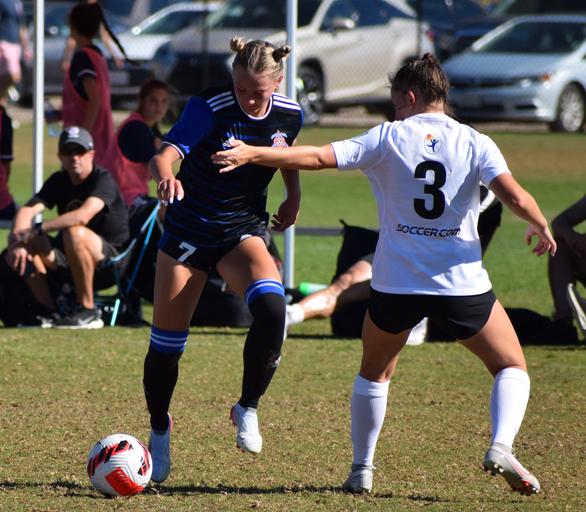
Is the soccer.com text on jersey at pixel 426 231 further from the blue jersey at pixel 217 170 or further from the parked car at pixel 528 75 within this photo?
the parked car at pixel 528 75

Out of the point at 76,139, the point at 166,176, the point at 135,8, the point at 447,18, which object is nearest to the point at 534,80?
the point at 447,18

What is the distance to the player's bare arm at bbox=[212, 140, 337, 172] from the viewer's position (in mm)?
4645

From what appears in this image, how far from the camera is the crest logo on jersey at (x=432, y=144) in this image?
186 inches

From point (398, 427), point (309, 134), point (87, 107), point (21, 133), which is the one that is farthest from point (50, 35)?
point (398, 427)

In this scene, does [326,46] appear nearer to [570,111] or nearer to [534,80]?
[534,80]

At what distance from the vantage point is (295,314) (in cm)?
854

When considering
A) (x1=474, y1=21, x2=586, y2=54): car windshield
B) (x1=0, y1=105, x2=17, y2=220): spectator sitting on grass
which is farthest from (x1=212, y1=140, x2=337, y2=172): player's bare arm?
(x1=474, y1=21, x2=586, y2=54): car windshield

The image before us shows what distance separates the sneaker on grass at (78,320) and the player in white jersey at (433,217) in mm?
4229

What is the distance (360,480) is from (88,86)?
5.82 m

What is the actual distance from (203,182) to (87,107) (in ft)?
16.6

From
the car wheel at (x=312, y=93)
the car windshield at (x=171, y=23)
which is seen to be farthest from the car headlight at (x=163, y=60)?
the car wheel at (x=312, y=93)

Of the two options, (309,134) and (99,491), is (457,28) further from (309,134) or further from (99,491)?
(99,491)

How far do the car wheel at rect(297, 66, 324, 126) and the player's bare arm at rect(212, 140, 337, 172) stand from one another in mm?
15706

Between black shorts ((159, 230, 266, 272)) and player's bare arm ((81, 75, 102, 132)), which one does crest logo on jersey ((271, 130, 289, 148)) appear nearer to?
black shorts ((159, 230, 266, 272))
